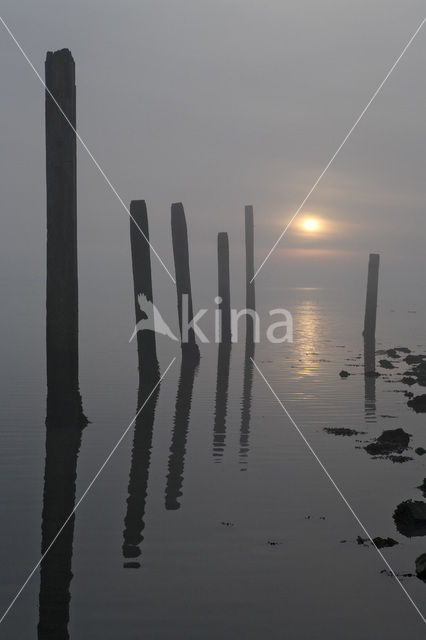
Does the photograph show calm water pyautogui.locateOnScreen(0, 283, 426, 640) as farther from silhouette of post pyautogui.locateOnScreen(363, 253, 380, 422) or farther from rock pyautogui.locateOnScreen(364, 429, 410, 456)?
silhouette of post pyautogui.locateOnScreen(363, 253, 380, 422)

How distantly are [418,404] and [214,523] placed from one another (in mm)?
7680

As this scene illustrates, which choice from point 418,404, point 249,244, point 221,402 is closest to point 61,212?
point 221,402

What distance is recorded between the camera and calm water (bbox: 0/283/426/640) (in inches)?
208

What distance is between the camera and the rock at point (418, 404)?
45.6ft

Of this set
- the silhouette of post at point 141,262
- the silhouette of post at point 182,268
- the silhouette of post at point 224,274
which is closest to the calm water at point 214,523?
the silhouette of post at point 141,262

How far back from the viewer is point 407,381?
1827 centimetres

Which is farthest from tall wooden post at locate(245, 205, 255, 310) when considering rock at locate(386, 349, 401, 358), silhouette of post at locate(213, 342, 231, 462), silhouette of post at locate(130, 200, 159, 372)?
silhouette of post at locate(130, 200, 159, 372)

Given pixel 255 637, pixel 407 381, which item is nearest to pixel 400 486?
pixel 255 637

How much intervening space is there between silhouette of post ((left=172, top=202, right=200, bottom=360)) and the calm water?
22.9 feet

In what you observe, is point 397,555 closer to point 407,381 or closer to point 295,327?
point 407,381

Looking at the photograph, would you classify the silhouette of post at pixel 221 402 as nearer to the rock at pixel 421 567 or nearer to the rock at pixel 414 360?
the rock at pixel 421 567

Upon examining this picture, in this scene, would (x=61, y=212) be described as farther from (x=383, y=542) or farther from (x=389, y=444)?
(x=383, y=542)

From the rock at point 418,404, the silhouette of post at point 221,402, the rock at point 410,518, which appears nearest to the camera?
the rock at point 410,518

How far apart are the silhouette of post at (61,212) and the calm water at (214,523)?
135 cm
